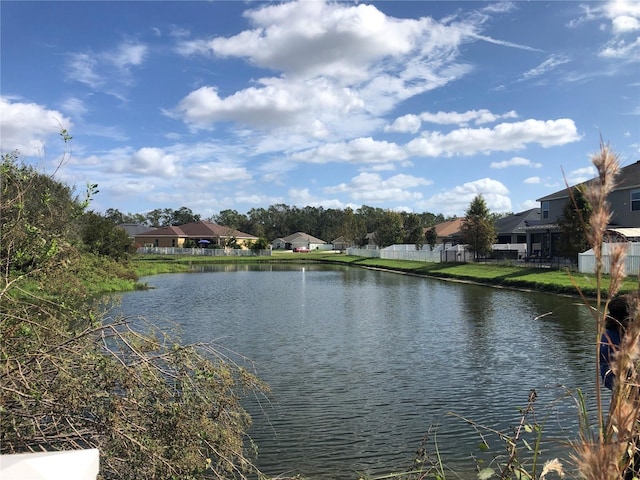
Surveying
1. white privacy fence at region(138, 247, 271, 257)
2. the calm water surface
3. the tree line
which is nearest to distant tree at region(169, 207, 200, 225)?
the tree line

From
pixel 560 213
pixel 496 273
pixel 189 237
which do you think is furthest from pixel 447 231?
pixel 189 237

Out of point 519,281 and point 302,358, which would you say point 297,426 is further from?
point 519,281

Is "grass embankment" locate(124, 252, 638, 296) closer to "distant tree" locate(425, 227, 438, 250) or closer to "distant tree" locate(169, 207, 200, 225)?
"distant tree" locate(425, 227, 438, 250)

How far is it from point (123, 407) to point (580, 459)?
4.14 m

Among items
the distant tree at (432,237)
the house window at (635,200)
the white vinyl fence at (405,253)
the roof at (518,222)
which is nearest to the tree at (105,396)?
the house window at (635,200)

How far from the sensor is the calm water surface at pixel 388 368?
7.67m

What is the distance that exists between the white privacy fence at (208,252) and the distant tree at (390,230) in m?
19.3

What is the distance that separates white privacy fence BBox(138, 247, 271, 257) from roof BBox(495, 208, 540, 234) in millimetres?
36974

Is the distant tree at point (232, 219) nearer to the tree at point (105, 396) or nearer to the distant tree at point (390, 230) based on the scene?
the distant tree at point (390, 230)

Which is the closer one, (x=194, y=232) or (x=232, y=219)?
(x=194, y=232)

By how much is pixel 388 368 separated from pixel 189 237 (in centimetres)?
7730

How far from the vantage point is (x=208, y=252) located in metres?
75.7

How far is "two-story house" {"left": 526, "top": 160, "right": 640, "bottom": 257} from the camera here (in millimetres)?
31844

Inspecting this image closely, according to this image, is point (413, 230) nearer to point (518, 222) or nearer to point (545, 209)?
Result: point (518, 222)
